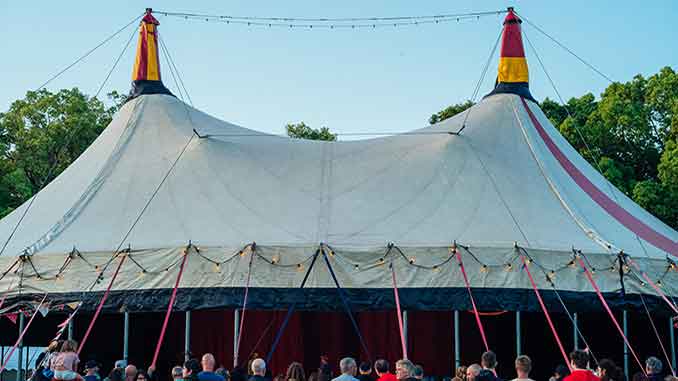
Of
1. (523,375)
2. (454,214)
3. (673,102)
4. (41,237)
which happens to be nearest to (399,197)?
(454,214)

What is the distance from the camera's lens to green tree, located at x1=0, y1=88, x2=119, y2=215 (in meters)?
24.3

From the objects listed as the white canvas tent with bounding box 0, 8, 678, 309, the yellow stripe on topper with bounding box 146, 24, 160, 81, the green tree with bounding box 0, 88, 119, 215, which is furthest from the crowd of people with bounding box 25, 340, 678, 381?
the green tree with bounding box 0, 88, 119, 215

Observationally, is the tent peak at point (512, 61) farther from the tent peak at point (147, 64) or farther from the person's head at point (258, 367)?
the person's head at point (258, 367)

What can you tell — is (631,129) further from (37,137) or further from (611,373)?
(611,373)

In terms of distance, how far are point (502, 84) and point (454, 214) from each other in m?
3.87

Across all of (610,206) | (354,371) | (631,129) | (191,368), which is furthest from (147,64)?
(631,129)

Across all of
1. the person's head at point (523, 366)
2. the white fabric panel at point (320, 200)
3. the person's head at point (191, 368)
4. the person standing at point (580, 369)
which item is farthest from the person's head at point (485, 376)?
the white fabric panel at point (320, 200)

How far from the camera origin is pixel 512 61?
14.8 m

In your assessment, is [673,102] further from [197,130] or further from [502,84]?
[197,130]

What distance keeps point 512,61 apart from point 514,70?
6.3 inches

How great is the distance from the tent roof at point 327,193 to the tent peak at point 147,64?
1.82 ft

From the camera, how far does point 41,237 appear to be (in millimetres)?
11609

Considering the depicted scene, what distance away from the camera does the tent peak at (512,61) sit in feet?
48.1

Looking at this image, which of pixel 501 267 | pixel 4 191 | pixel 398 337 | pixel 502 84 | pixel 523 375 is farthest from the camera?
pixel 4 191
